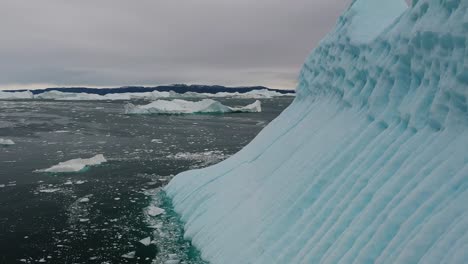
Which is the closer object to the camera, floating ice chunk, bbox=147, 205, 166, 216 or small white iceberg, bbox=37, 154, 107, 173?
floating ice chunk, bbox=147, 205, 166, 216

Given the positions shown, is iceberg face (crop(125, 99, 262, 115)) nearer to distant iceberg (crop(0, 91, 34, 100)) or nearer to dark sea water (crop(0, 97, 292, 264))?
dark sea water (crop(0, 97, 292, 264))

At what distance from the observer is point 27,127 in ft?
110

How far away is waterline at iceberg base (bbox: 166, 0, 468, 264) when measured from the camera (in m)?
4.71

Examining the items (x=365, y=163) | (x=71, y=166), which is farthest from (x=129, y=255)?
(x=71, y=166)

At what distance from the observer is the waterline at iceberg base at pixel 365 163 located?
4711 millimetres

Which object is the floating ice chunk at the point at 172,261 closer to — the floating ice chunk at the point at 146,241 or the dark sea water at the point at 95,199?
the dark sea water at the point at 95,199

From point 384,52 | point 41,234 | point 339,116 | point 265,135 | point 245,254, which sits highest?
point 384,52

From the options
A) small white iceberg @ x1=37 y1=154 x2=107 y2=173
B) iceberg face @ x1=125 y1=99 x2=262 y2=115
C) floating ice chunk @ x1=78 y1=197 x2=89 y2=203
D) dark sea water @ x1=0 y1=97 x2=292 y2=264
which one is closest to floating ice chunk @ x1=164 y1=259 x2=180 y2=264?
dark sea water @ x1=0 y1=97 x2=292 y2=264

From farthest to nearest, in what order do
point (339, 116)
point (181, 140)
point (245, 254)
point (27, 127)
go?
point (27, 127) < point (181, 140) < point (339, 116) < point (245, 254)

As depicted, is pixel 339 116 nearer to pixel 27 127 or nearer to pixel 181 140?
pixel 181 140

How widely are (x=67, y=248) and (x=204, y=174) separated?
Answer: 4.28 metres

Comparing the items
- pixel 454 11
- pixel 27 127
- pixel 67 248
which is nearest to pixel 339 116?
→ pixel 454 11

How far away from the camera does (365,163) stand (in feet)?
20.5

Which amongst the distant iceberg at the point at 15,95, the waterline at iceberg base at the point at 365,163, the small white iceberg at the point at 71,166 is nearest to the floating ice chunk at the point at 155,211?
the waterline at iceberg base at the point at 365,163
